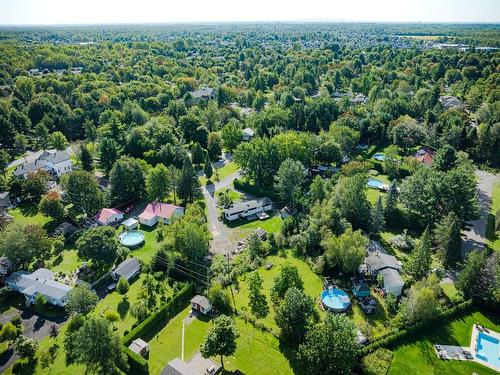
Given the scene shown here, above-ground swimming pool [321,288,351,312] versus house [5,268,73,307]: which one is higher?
above-ground swimming pool [321,288,351,312]

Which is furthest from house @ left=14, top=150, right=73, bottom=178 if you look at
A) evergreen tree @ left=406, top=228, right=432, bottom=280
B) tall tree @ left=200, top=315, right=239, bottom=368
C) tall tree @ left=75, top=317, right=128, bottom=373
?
evergreen tree @ left=406, top=228, right=432, bottom=280

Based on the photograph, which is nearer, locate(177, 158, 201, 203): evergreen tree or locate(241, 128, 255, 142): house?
locate(177, 158, 201, 203): evergreen tree

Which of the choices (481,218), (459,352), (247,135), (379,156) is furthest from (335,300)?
(247,135)

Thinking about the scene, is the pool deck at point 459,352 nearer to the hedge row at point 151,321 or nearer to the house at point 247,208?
the hedge row at point 151,321

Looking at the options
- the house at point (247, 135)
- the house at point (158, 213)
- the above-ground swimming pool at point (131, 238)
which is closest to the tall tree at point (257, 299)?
the above-ground swimming pool at point (131, 238)

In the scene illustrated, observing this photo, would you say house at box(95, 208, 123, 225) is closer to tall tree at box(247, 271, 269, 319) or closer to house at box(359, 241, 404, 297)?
tall tree at box(247, 271, 269, 319)
